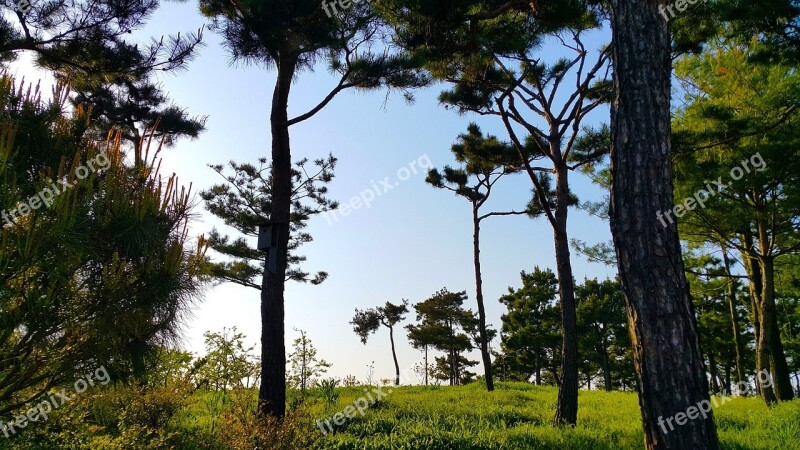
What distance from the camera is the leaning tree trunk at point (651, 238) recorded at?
119 inches

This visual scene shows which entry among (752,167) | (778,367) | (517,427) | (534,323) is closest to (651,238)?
(517,427)

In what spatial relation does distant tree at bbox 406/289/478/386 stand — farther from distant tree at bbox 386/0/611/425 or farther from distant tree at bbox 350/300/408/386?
distant tree at bbox 386/0/611/425

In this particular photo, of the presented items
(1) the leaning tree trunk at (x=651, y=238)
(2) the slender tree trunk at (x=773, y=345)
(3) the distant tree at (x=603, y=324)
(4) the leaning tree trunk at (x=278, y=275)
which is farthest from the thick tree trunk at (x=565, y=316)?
(3) the distant tree at (x=603, y=324)

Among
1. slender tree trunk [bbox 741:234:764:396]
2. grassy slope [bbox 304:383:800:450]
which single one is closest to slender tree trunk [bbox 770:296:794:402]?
slender tree trunk [bbox 741:234:764:396]

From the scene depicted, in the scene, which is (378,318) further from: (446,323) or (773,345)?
(773,345)

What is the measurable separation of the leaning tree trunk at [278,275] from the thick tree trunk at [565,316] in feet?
15.5

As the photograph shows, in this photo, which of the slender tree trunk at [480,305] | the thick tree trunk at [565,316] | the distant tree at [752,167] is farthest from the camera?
the slender tree trunk at [480,305]

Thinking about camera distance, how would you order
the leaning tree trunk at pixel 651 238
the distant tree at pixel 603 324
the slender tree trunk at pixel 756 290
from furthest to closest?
the distant tree at pixel 603 324 → the slender tree trunk at pixel 756 290 → the leaning tree trunk at pixel 651 238

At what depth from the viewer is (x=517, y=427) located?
798cm

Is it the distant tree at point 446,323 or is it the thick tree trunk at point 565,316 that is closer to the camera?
the thick tree trunk at point 565,316

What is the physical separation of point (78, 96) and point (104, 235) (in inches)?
217

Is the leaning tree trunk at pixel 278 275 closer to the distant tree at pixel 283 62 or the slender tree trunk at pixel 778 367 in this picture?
the distant tree at pixel 283 62

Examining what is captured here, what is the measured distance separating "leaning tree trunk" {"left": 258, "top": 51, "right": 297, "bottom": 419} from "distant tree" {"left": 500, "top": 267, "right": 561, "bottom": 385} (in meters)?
24.3

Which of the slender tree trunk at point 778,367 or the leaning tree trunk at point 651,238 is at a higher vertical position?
the leaning tree trunk at point 651,238
